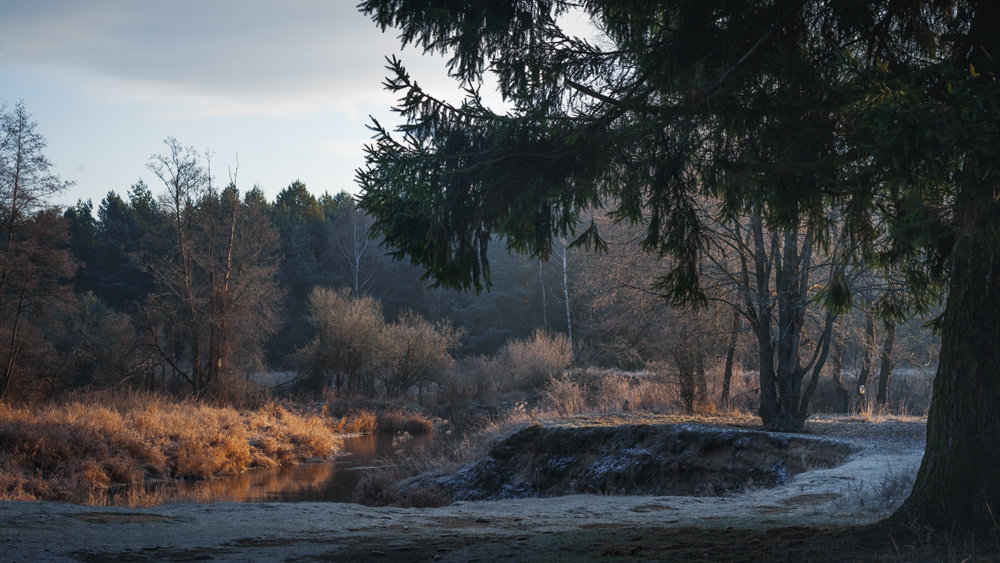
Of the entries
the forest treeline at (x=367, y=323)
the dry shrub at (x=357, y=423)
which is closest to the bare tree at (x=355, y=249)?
the forest treeline at (x=367, y=323)

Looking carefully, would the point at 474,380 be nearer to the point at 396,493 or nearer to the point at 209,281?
the point at 209,281

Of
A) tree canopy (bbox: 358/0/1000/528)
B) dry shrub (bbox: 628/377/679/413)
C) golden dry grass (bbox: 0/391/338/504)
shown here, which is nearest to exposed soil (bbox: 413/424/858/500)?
dry shrub (bbox: 628/377/679/413)

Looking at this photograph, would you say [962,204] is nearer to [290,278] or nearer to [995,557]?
[995,557]

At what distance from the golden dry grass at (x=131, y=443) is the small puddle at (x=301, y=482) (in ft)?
3.14

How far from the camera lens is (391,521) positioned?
7867 mm

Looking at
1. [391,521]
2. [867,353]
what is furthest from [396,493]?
[867,353]

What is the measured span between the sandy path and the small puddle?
7.15 m

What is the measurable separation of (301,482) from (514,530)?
42.9 feet

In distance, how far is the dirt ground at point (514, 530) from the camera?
5066mm

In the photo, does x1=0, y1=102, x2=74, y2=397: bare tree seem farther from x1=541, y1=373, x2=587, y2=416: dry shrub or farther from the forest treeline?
x1=541, y1=373, x2=587, y2=416: dry shrub

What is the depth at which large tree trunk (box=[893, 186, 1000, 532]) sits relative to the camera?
522cm

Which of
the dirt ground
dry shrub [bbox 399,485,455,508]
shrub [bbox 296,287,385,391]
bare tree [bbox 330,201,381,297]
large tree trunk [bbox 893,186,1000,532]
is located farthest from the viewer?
bare tree [bbox 330,201,381,297]

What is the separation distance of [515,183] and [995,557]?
4.44 metres

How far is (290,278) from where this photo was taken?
56562 mm
